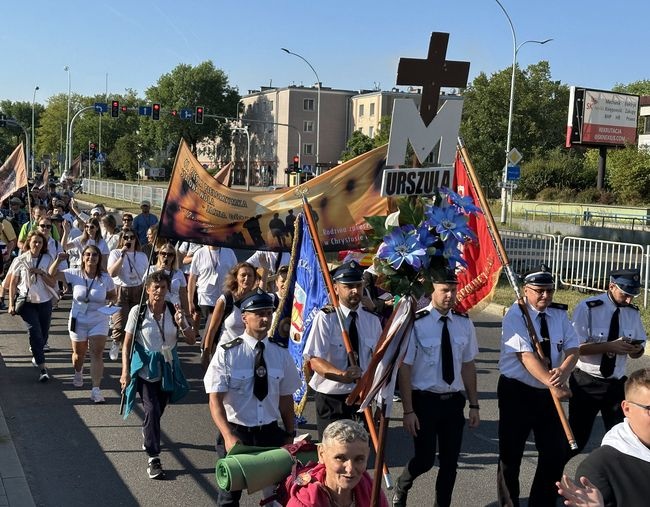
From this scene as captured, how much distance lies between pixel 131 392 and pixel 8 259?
357 inches

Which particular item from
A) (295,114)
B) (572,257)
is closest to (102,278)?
(572,257)

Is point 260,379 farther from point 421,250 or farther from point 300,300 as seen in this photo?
point 300,300

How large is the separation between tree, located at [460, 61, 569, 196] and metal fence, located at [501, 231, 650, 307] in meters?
40.8

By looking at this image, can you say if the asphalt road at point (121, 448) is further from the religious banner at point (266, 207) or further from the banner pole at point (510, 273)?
the religious banner at point (266, 207)

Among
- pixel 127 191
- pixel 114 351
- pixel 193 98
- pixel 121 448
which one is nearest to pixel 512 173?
pixel 114 351

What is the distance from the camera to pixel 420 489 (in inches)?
260

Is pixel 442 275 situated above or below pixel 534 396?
above

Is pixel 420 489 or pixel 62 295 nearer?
pixel 420 489

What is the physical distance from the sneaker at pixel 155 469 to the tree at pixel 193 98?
10516 centimetres

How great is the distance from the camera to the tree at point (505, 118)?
204 feet

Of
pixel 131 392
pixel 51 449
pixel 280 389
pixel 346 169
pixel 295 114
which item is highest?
pixel 295 114

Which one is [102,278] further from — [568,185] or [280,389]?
[568,185]

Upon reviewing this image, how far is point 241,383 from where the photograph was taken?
524cm

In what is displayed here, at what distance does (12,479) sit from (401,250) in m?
3.70
